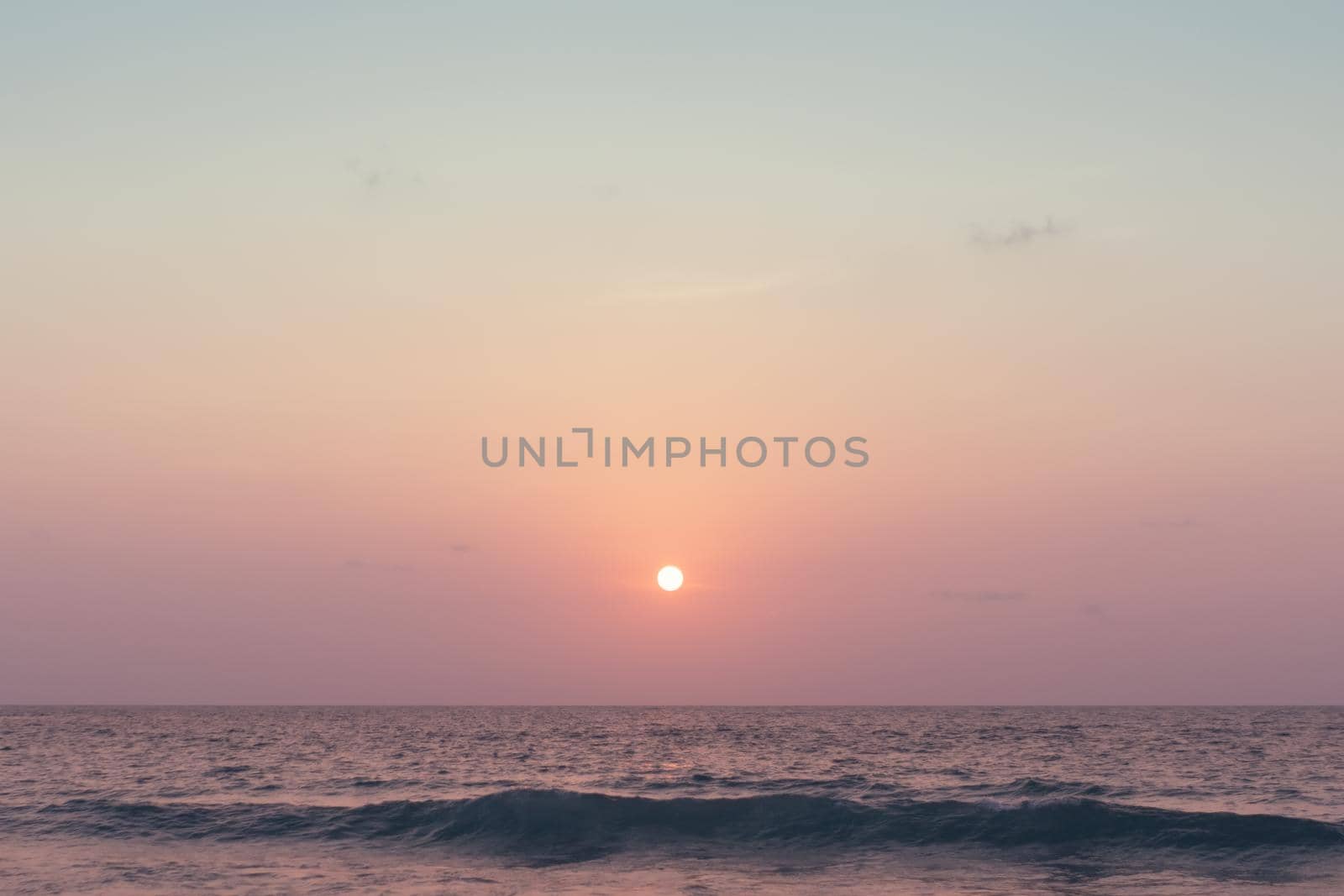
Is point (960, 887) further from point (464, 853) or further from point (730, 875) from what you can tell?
point (464, 853)

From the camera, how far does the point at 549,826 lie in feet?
138

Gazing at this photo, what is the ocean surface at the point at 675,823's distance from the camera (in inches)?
1271

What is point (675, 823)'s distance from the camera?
140 ft

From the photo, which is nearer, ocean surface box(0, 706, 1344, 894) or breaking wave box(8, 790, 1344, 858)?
ocean surface box(0, 706, 1344, 894)

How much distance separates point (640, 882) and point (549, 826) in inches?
422

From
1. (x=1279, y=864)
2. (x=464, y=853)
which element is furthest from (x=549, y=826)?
(x=1279, y=864)

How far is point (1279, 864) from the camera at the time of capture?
113 ft

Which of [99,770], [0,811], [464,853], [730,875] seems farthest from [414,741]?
[730,875]

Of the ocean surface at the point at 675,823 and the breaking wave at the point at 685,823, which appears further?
the breaking wave at the point at 685,823

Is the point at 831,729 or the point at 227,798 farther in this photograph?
the point at 831,729

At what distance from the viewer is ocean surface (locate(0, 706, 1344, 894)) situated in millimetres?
32281

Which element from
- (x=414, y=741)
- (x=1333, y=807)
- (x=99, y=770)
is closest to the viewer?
(x=1333, y=807)

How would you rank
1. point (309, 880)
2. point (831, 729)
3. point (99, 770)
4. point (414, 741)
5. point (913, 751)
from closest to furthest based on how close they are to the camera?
point (309, 880), point (99, 770), point (913, 751), point (414, 741), point (831, 729)

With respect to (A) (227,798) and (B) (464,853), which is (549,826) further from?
(A) (227,798)
